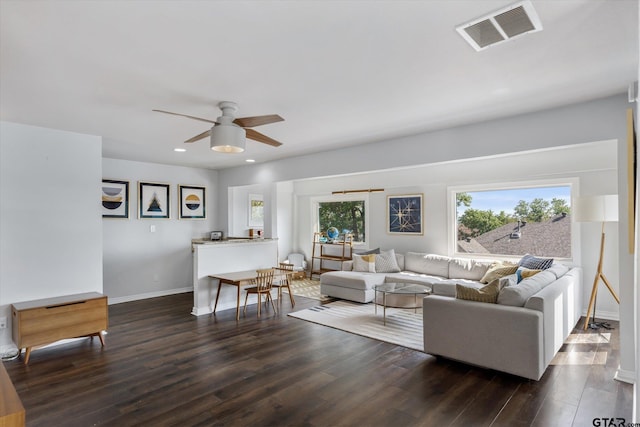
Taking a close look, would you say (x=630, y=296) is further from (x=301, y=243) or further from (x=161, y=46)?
(x=301, y=243)

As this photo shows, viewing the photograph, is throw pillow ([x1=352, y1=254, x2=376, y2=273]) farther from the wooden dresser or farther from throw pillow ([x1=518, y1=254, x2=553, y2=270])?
the wooden dresser

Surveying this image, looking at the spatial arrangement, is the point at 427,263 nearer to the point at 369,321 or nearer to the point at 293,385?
the point at 369,321

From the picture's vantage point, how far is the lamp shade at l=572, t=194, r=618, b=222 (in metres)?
3.90

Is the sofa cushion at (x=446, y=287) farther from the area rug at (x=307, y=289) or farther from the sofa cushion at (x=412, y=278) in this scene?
the area rug at (x=307, y=289)

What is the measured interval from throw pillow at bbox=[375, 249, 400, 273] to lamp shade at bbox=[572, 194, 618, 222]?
2952mm

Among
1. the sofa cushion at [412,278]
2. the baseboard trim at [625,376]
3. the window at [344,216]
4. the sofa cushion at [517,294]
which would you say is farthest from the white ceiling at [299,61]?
the window at [344,216]

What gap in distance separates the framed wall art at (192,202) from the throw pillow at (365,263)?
3.24 meters

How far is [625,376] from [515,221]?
3.01m

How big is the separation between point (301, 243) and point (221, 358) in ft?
17.2

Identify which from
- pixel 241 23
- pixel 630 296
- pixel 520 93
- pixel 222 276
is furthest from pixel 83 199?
pixel 630 296

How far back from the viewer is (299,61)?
243 cm

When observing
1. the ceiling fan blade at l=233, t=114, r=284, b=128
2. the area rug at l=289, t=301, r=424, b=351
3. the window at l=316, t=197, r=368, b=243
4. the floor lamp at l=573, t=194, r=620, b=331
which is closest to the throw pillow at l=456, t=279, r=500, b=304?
the area rug at l=289, t=301, r=424, b=351

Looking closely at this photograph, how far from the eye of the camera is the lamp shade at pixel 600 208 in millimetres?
3895

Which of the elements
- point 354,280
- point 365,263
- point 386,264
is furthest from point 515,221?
point 354,280
